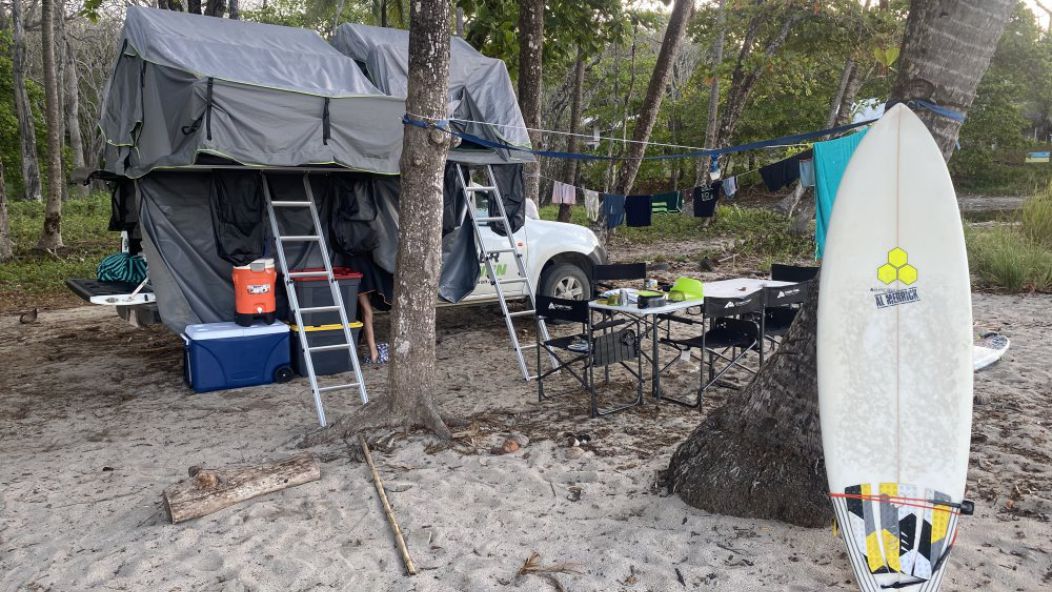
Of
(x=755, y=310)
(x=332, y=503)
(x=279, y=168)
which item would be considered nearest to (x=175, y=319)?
(x=279, y=168)

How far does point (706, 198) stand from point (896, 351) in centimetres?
492

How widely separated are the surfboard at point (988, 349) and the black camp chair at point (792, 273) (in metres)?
1.44

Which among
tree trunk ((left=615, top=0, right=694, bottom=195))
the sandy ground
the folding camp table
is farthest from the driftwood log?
tree trunk ((left=615, top=0, right=694, bottom=195))

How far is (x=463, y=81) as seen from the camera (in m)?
6.95

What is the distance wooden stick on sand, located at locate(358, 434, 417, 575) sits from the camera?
11.2 feet

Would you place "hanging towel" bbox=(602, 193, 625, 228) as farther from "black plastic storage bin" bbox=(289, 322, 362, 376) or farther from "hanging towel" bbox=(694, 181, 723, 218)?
"black plastic storage bin" bbox=(289, 322, 362, 376)

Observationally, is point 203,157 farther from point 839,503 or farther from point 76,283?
point 839,503

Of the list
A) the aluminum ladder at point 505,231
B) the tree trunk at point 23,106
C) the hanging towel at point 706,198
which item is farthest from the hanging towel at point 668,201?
the tree trunk at point 23,106

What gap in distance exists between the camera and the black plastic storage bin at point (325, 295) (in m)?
6.57

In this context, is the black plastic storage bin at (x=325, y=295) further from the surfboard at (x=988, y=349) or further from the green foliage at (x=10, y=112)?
the green foliage at (x=10, y=112)

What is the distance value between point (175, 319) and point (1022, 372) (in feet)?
22.6

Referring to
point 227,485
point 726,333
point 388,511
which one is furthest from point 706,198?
point 227,485

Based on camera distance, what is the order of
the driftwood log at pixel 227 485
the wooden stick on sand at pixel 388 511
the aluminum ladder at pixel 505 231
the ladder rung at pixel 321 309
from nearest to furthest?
the wooden stick on sand at pixel 388 511, the driftwood log at pixel 227 485, the ladder rung at pixel 321 309, the aluminum ladder at pixel 505 231

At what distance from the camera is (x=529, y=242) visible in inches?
333
